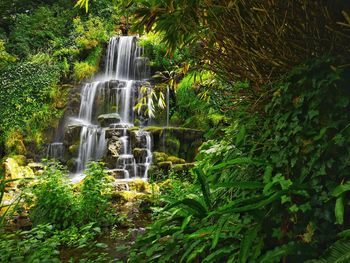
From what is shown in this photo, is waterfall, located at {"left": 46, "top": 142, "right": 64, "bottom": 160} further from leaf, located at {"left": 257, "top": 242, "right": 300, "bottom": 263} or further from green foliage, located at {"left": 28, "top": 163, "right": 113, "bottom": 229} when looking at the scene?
leaf, located at {"left": 257, "top": 242, "right": 300, "bottom": 263}

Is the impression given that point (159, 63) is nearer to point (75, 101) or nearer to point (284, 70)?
point (75, 101)

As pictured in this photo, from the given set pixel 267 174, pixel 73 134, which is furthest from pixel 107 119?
pixel 267 174

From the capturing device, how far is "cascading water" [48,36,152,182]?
12141 millimetres

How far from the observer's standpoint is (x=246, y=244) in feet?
5.86

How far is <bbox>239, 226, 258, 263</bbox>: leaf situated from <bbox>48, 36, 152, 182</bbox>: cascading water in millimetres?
9770

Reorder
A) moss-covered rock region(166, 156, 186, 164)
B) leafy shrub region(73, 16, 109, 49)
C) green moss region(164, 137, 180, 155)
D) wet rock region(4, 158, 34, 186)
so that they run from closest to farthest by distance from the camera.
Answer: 1. wet rock region(4, 158, 34, 186)
2. moss-covered rock region(166, 156, 186, 164)
3. green moss region(164, 137, 180, 155)
4. leafy shrub region(73, 16, 109, 49)

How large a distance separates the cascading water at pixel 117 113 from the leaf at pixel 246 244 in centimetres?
977

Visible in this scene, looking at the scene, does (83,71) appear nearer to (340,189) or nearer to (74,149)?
(74,149)

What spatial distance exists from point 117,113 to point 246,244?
13715 mm

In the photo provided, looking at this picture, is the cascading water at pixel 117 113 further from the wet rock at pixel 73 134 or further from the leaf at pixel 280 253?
the leaf at pixel 280 253

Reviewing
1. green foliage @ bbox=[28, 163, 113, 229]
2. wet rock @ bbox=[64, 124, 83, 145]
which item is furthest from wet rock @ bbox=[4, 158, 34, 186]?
green foliage @ bbox=[28, 163, 113, 229]

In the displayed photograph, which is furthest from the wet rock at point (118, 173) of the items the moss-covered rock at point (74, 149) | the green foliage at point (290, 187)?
the green foliage at point (290, 187)

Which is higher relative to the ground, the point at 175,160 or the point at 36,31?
the point at 36,31

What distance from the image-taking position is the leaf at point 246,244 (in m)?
1.75
